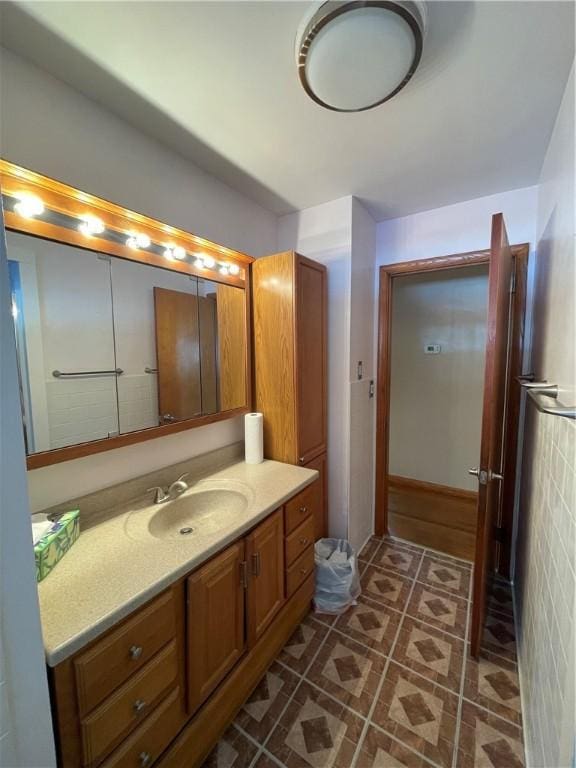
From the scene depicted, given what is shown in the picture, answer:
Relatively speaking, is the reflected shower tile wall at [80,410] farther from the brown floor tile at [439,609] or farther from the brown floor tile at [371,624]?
the brown floor tile at [439,609]

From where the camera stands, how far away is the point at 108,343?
120cm

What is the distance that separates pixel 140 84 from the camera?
105 centimetres

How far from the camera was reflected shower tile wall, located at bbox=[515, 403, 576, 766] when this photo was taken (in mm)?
689

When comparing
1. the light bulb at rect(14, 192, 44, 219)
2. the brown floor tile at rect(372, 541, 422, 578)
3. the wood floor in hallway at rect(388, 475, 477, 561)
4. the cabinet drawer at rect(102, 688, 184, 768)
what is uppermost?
the light bulb at rect(14, 192, 44, 219)

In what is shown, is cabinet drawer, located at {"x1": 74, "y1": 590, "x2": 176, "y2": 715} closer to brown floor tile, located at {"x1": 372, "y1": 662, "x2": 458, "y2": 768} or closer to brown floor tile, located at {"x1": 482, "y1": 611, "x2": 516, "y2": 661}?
brown floor tile, located at {"x1": 372, "y1": 662, "x2": 458, "y2": 768}

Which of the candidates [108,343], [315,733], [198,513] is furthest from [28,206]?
[315,733]

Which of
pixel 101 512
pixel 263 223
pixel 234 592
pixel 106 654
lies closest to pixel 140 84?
pixel 263 223

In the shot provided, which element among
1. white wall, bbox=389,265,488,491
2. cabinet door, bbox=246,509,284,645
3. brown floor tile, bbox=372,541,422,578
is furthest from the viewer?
white wall, bbox=389,265,488,491

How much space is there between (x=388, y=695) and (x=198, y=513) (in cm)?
110

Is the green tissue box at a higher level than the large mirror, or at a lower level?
lower

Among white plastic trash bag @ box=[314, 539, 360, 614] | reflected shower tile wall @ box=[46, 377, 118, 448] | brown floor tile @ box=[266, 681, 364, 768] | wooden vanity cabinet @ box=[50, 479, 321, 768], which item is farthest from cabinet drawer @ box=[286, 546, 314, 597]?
reflected shower tile wall @ box=[46, 377, 118, 448]

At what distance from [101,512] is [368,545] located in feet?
6.11

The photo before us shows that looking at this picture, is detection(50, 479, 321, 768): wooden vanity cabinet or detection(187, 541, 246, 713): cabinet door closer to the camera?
detection(50, 479, 321, 768): wooden vanity cabinet

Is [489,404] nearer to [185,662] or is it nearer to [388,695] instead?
[388,695]
